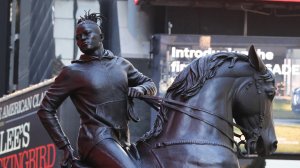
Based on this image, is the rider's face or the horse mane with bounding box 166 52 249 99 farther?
the rider's face

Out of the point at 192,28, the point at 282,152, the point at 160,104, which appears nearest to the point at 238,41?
the point at 192,28

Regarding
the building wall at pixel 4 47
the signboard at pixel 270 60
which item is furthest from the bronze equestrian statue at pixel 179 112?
the building wall at pixel 4 47

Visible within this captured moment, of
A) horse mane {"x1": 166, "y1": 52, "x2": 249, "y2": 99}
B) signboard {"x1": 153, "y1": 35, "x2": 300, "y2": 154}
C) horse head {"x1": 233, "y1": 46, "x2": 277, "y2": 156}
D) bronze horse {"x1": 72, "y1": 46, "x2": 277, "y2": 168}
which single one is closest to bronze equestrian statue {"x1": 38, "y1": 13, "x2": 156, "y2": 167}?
bronze horse {"x1": 72, "y1": 46, "x2": 277, "y2": 168}

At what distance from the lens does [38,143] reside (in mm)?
15625

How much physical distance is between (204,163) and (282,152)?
15799 mm

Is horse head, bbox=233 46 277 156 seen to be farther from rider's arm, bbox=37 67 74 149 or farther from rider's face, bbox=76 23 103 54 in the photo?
rider's arm, bbox=37 67 74 149

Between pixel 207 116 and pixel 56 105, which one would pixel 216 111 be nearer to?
pixel 207 116

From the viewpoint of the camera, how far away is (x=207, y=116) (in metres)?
7.29

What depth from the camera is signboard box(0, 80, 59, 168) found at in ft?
50.5

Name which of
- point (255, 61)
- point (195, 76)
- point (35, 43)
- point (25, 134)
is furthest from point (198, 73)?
point (35, 43)

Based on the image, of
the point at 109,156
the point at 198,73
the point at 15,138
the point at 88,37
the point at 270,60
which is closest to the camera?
the point at 109,156

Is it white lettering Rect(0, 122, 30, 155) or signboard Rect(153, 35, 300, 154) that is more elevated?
signboard Rect(153, 35, 300, 154)

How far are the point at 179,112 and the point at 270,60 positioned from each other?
15.4m

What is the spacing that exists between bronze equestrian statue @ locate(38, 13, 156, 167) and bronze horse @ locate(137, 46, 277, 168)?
0.84 ft
